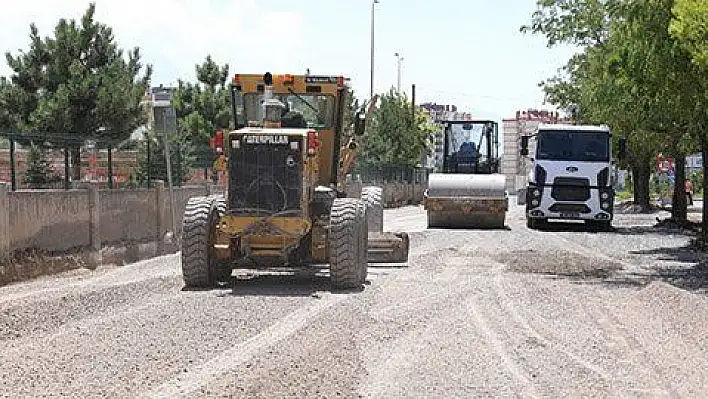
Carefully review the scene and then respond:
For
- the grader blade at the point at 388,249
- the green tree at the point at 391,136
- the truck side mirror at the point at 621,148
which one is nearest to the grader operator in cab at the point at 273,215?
the grader blade at the point at 388,249

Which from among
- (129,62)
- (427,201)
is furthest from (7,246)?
(129,62)

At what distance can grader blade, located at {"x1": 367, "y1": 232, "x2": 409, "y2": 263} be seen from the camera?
19.4 meters

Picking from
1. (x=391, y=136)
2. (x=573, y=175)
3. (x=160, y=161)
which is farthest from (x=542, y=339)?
(x=391, y=136)

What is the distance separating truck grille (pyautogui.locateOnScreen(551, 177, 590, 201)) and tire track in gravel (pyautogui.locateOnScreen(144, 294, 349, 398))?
19.2 m

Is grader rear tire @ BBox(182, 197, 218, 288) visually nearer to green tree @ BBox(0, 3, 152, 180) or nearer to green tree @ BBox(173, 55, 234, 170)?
green tree @ BBox(0, 3, 152, 180)

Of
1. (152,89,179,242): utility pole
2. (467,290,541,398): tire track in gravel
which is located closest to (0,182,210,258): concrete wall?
(152,89,179,242): utility pole

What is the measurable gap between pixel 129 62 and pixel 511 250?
19.3 m

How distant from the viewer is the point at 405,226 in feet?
115

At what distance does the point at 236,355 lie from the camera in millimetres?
9867

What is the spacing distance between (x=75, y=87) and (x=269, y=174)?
2128 centimetres

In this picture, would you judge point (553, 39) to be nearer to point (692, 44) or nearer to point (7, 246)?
point (692, 44)

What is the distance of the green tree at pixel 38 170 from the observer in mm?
18859

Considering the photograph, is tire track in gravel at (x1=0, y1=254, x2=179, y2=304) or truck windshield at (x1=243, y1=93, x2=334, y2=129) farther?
truck windshield at (x1=243, y1=93, x2=334, y2=129)

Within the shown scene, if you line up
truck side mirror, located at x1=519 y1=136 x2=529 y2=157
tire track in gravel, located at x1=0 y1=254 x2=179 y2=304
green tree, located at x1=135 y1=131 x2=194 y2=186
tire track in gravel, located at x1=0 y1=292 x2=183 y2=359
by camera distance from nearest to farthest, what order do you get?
tire track in gravel, located at x1=0 y1=292 x2=183 y2=359
tire track in gravel, located at x1=0 y1=254 x2=179 y2=304
green tree, located at x1=135 y1=131 x2=194 y2=186
truck side mirror, located at x1=519 y1=136 x2=529 y2=157
